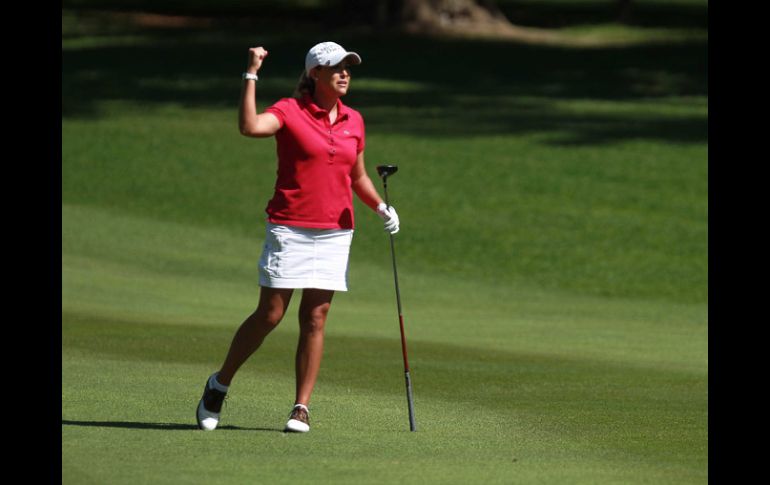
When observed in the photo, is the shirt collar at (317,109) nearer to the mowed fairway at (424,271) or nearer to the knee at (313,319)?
the knee at (313,319)

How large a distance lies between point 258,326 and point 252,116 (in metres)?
1.24

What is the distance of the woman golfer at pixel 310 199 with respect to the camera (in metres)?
8.80

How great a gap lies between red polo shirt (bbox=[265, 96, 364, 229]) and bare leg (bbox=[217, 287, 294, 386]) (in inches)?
16.2

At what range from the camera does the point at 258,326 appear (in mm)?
9023

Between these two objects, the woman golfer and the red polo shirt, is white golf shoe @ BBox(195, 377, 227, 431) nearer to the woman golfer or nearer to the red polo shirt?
the woman golfer

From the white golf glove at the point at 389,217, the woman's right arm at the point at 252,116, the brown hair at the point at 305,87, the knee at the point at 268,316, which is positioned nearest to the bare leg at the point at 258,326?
the knee at the point at 268,316

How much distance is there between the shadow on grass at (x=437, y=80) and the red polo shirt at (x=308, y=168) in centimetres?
2260

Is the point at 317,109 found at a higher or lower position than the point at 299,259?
higher

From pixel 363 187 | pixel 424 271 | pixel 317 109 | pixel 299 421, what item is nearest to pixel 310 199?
pixel 317 109

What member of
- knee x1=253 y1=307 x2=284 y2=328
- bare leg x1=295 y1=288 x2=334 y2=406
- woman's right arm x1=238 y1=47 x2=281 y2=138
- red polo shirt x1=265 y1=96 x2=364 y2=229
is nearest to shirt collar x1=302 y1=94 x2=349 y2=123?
red polo shirt x1=265 y1=96 x2=364 y2=229

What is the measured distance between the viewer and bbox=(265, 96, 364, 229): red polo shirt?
8781mm

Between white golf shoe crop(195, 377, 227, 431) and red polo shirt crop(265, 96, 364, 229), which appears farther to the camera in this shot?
white golf shoe crop(195, 377, 227, 431)

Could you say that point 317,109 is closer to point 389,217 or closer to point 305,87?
point 305,87
